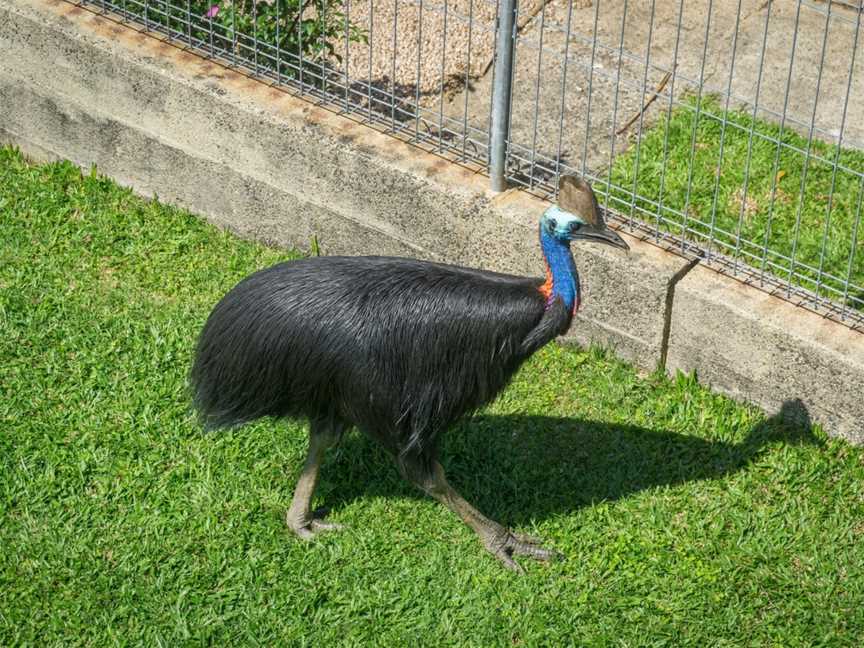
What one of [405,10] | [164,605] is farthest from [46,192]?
[164,605]

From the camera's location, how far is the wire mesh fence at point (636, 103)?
19.6 ft

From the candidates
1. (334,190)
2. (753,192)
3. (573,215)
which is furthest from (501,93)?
(753,192)

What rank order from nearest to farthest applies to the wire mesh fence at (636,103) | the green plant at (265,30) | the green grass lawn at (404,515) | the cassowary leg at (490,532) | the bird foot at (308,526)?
the green grass lawn at (404,515) < the cassowary leg at (490,532) < the bird foot at (308,526) < the wire mesh fence at (636,103) < the green plant at (265,30)

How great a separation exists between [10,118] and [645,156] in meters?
3.43

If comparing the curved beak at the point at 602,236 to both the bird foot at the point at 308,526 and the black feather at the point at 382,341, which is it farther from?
the bird foot at the point at 308,526

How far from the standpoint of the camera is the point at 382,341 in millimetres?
4746

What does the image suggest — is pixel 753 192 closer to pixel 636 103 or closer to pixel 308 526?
pixel 636 103

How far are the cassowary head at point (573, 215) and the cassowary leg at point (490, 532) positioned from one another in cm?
99

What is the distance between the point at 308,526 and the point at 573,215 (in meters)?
1.62

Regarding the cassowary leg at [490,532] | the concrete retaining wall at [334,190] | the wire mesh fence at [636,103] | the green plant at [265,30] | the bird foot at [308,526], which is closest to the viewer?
the cassowary leg at [490,532]

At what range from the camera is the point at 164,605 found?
4.95 metres

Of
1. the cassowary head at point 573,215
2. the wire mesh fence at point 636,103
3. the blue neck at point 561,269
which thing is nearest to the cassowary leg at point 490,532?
the blue neck at point 561,269

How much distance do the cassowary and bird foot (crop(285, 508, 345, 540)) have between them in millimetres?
508

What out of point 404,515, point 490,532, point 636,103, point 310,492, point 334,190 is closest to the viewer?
point 490,532
